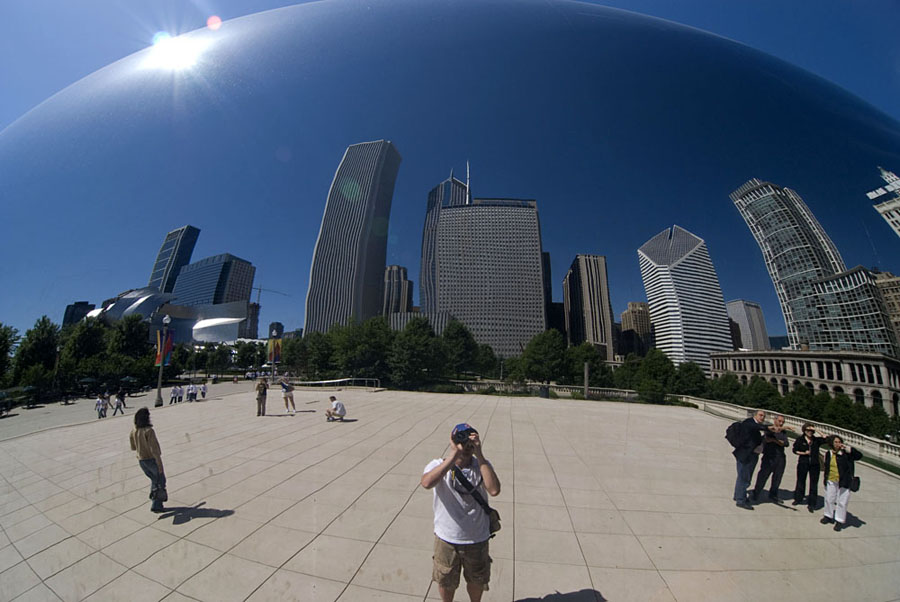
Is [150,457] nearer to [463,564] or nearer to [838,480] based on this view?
[463,564]

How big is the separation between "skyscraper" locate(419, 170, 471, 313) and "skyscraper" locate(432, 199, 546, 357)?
0.12 metres

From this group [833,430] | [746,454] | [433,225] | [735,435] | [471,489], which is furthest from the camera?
[433,225]

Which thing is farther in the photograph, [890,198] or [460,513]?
[890,198]

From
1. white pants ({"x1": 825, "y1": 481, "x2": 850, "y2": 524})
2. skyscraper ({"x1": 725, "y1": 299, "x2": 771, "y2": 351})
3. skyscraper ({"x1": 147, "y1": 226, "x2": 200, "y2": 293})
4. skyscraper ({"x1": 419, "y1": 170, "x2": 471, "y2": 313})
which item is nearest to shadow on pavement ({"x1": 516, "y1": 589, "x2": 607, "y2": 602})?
white pants ({"x1": 825, "y1": 481, "x2": 850, "y2": 524})

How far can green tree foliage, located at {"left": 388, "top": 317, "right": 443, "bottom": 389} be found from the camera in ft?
74.4

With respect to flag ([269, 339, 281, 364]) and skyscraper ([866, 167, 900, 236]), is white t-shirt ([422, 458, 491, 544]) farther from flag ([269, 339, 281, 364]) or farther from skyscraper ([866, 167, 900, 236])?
flag ([269, 339, 281, 364])

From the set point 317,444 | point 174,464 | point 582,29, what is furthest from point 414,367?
point 582,29

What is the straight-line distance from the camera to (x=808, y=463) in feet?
13.0

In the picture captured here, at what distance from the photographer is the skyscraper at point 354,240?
494cm

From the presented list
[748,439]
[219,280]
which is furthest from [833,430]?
[219,280]

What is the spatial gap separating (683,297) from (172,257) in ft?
27.0

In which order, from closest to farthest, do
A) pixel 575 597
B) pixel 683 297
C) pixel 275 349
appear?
pixel 575 597
pixel 683 297
pixel 275 349

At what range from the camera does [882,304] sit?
10.8 ft

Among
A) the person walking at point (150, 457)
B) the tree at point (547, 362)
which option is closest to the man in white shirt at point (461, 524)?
the person walking at point (150, 457)
